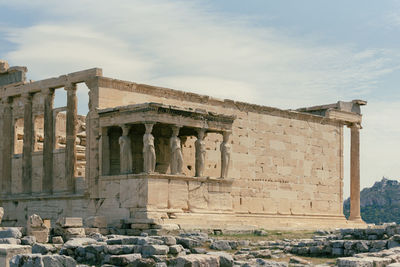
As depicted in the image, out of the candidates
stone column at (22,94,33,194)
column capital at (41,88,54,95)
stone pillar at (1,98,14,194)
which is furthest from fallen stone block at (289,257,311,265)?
stone pillar at (1,98,14,194)

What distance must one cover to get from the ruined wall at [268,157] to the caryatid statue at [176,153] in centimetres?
51

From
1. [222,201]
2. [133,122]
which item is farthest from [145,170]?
[222,201]

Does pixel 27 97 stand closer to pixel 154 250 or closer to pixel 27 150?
pixel 27 150

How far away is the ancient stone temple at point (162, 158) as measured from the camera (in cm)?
2136

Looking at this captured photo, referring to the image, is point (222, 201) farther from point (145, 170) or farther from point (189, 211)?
point (145, 170)

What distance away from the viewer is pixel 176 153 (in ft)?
71.6

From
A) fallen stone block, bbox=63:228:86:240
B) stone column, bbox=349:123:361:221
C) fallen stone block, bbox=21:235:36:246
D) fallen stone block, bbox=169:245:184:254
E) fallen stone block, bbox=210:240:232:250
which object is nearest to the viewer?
fallen stone block, bbox=169:245:184:254

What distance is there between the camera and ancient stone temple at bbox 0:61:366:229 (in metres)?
21.4

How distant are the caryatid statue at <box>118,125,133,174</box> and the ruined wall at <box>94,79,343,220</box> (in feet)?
4.07

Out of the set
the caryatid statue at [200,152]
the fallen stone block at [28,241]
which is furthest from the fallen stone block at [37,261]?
the caryatid statue at [200,152]

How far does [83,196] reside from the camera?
22531mm

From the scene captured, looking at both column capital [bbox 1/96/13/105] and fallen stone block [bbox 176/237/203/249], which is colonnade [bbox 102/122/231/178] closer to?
column capital [bbox 1/96/13/105]

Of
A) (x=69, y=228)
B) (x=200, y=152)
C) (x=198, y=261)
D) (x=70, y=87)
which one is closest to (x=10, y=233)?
(x=69, y=228)

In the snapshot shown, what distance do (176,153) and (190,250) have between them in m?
7.07
